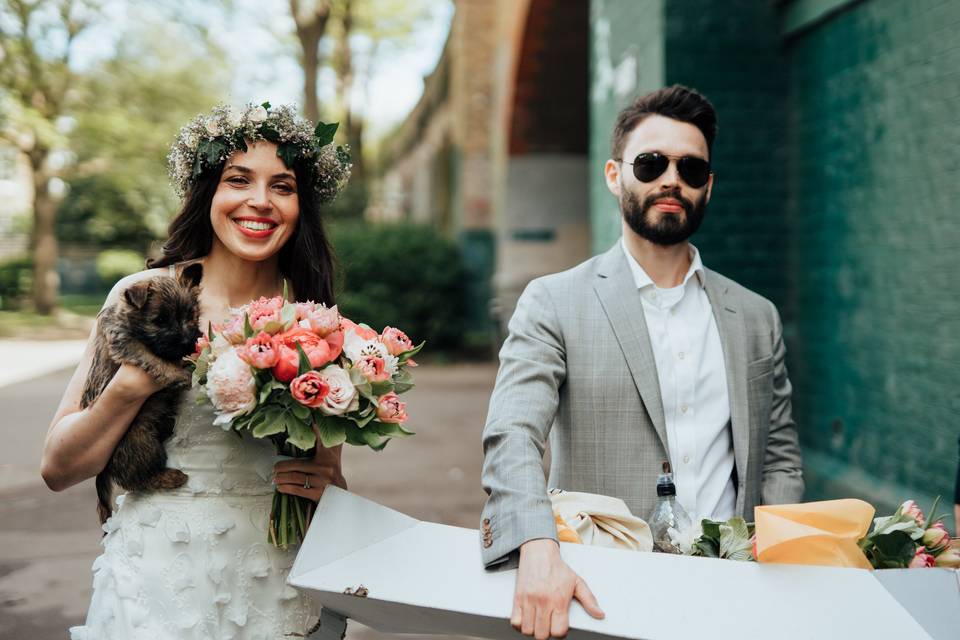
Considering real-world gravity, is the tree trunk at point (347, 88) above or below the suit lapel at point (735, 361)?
above

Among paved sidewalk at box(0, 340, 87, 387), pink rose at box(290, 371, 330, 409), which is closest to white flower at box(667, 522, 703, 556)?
pink rose at box(290, 371, 330, 409)

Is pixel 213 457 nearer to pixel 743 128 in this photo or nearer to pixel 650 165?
pixel 650 165

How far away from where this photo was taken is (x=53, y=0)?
896 inches

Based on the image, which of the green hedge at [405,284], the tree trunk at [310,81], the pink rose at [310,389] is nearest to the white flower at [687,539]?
the pink rose at [310,389]

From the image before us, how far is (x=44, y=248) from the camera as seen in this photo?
81.8 feet

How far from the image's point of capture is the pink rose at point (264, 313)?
91.0 inches

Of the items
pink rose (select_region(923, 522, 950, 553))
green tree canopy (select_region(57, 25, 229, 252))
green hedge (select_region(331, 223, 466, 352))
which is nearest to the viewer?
pink rose (select_region(923, 522, 950, 553))

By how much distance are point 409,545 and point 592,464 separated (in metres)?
0.77

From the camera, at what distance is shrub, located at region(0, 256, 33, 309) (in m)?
28.1

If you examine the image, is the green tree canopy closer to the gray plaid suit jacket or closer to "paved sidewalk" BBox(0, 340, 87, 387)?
"paved sidewalk" BBox(0, 340, 87, 387)

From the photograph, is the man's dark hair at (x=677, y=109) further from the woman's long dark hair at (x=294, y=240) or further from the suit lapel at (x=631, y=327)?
the woman's long dark hair at (x=294, y=240)

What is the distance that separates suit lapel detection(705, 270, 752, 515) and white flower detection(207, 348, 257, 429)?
1.36 meters

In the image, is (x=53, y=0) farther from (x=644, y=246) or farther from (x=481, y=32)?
(x=644, y=246)

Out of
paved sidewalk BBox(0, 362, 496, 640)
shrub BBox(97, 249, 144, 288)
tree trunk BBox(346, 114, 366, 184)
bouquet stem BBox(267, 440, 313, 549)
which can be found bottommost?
paved sidewalk BBox(0, 362, 496, 640)
